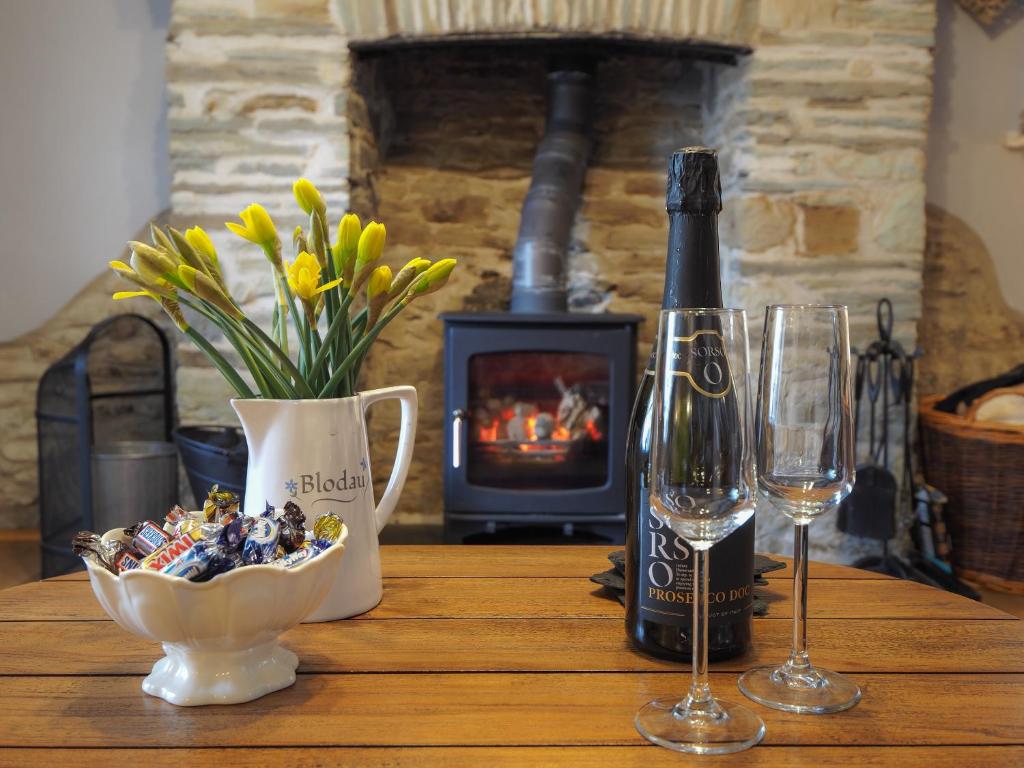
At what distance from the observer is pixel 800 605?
75cm

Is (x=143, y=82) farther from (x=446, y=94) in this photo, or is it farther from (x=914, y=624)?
(x=914, y=624)

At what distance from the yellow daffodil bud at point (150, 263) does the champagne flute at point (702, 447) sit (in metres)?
0.45

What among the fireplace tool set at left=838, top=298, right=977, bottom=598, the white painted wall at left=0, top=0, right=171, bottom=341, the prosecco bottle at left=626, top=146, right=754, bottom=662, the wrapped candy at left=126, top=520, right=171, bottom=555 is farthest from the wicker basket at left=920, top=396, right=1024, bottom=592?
the white painted wall at left=0, top=0, right=171, bottom=341

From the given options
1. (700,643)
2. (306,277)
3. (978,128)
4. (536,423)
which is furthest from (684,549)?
(978,128)

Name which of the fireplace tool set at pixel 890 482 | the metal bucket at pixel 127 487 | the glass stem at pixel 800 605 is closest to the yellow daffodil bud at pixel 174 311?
the glass stem at pixel 800 605

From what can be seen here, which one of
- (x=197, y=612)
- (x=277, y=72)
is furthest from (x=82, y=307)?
(x=197, y=612)

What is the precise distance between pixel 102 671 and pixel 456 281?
7.82 ft

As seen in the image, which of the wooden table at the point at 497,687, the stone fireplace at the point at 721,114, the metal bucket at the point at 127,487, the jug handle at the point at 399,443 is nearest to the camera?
the wooden table at the point at 497,687

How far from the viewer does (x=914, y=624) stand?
2.95 ft

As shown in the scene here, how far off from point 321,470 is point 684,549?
357 millimetres

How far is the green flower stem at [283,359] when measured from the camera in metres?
0.85

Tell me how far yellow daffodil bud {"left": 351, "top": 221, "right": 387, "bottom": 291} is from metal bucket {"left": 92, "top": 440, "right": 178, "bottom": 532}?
76.4 inches

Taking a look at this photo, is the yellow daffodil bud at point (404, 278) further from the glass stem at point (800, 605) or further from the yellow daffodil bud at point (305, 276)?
the glass stem at point (800, 605)

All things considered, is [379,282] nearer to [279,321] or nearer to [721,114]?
[279,321]
